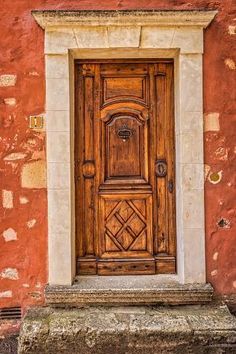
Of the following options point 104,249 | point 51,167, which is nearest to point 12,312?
point 104,249

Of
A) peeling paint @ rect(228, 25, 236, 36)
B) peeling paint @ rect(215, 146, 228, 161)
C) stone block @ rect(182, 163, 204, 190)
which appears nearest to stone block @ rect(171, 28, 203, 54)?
peeling paint @ rect(228, 25, 236, 36)

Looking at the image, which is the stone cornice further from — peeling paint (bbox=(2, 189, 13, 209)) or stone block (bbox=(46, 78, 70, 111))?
peeling paint (bbox=(2, 189, 13, 209))

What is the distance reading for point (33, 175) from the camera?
3.95 metres

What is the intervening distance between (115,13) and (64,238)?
210 centimetres

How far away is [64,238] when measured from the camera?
3.94 metres

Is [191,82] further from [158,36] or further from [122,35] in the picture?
[122,35]

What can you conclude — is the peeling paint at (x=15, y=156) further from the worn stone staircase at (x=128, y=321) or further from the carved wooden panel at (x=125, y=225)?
the worn stone staircase at (x=128, y=321)

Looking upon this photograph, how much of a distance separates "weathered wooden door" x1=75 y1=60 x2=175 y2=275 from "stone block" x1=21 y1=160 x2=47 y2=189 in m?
0.39

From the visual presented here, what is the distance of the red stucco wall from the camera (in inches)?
154

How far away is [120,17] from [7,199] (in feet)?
6.45

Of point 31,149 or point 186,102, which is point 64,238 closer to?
point 31,149

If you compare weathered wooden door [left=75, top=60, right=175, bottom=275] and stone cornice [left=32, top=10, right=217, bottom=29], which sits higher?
stone cornice [left=32, top=10, right=217, bottom=29]

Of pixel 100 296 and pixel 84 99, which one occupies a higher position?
pixel 84 99

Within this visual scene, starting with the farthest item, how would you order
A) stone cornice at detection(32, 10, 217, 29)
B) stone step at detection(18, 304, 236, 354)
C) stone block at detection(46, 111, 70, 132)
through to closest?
stone block at detection(46, 111, 70, 132), stone cornice at detection(32, 10, 217, 29), stone step at detection(18, 304, 236, 354)
